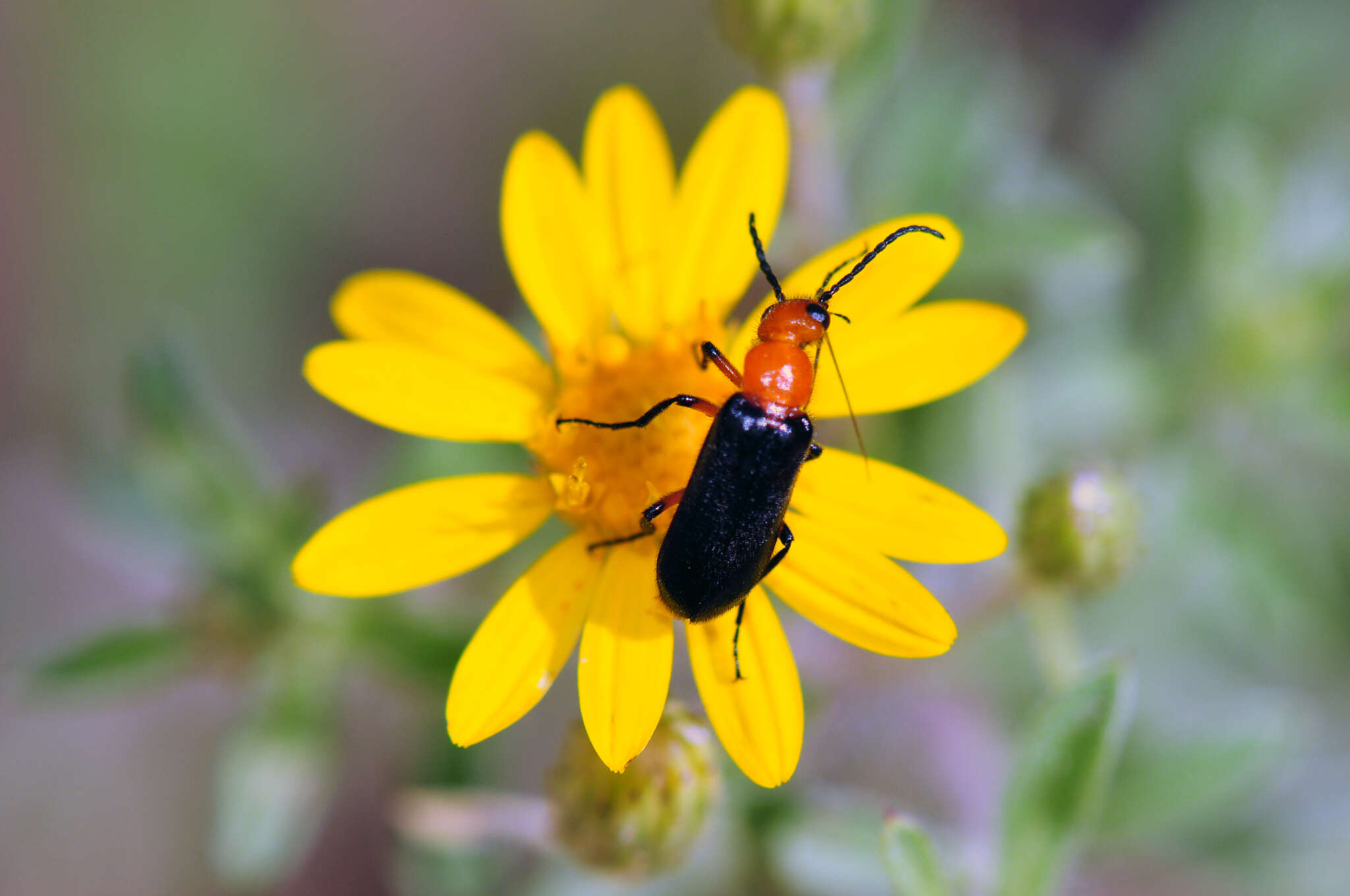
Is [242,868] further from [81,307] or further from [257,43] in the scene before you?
[257,43]

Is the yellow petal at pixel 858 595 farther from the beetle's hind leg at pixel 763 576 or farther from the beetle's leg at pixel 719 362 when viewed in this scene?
the beetle's leg at pixel 719 362

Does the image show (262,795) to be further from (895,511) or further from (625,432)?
(895,511)

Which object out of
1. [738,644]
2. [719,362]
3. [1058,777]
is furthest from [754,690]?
[1058,777]

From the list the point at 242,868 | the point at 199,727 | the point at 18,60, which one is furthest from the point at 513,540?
the point at 18,60

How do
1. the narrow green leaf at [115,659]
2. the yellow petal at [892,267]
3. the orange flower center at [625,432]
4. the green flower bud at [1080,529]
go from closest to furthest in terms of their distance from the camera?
the yellow petal at [892,267] < the orange flower center at [625,432] < the green flower bud at [1080,529] < the narrow green leaf at [115,659]

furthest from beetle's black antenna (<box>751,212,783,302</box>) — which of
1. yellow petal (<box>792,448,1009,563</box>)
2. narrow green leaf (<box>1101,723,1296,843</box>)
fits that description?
narrow green leaf (<box>1101,723,1296,843</box>)

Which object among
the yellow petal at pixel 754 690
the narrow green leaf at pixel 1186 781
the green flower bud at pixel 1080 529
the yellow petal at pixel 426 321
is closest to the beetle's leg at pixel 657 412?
the yellow petal at pixel 426 321

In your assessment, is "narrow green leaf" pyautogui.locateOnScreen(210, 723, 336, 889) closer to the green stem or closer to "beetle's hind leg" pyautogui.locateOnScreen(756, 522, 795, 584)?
"beetle's hind leg" pyautogui.locateOnScreen(756, 522, 795, 584)

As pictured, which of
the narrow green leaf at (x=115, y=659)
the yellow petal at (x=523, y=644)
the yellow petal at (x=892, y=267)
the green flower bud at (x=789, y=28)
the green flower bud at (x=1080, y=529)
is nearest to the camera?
the yellow petal at (x=523, y=644)
